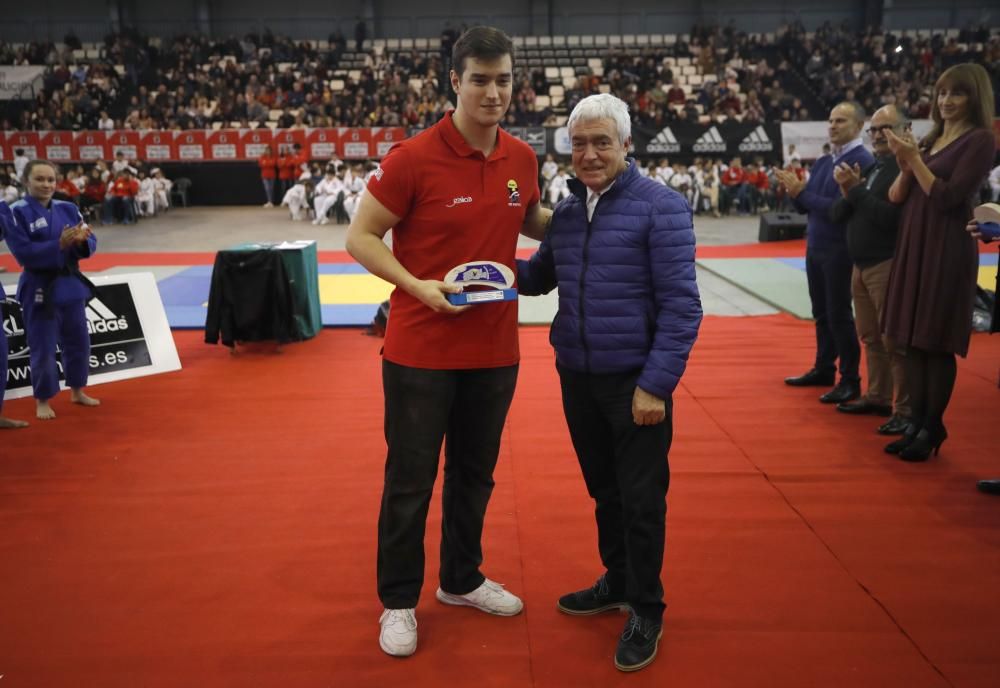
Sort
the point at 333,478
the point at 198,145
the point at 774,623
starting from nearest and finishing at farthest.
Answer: the point at 774,623
the point at 333,478
the point at 198,145

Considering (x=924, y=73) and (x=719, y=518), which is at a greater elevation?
(x=924, y=73)

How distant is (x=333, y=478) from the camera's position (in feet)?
13.6

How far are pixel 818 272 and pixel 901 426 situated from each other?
1.32 meters

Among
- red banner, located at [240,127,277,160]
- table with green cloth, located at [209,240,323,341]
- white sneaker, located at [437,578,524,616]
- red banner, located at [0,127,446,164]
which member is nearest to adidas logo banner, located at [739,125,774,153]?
red banner, located at [0,127,446,164]

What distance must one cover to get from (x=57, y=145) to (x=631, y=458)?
23646 millimetres

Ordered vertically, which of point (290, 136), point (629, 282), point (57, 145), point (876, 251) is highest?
point (290, 136)

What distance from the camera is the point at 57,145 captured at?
21.5 metres

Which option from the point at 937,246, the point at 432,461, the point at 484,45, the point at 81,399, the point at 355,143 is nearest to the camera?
the point at 484,45

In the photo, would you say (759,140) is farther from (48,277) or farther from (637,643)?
(637,643)

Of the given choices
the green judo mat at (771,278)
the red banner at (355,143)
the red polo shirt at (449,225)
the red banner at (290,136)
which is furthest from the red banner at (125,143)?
the red polo shirt at (449,225)

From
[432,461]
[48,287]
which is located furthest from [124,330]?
[432,461]

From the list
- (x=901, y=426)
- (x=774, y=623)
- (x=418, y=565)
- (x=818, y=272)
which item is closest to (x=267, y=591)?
(x=418, y=565)

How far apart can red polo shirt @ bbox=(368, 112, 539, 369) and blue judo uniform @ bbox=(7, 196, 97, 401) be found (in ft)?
12.0

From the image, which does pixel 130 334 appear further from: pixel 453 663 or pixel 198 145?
pixel 198 145
